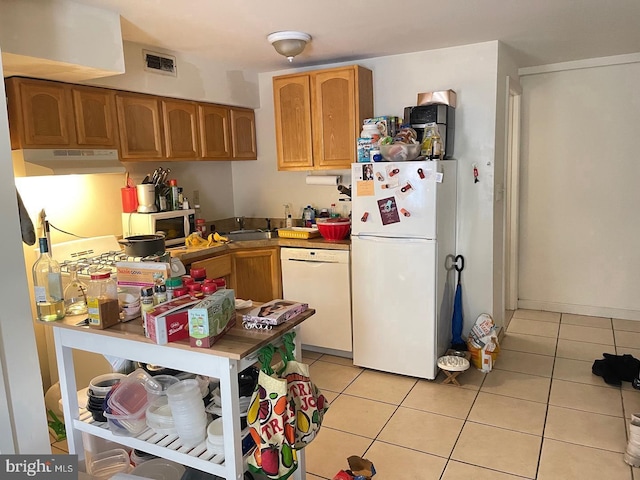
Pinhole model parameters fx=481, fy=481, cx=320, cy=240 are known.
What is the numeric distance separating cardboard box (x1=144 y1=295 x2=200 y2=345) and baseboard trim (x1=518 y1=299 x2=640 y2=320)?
4.02m

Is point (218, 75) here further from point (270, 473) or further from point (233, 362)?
point (270, 473)

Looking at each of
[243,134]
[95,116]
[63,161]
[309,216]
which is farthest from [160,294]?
[243,134]

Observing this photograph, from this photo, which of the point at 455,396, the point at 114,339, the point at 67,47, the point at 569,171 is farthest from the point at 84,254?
the point at 569,171

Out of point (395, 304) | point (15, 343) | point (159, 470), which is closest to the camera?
point (15, 343)

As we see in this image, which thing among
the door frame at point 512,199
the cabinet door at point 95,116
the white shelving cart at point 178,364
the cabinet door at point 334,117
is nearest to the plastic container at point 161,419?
→ the white shelving cart at point 178,364

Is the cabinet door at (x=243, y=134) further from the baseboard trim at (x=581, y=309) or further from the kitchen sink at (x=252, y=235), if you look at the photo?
the baseboard trim at (x=581, y=309)

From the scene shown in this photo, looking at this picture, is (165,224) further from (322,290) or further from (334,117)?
(334,117)

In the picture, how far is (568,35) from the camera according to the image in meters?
3.35

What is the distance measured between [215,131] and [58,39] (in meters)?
1.71

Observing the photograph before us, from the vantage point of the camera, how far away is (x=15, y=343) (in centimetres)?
137

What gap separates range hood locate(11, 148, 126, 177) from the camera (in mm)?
2729

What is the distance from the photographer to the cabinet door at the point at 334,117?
3736mm

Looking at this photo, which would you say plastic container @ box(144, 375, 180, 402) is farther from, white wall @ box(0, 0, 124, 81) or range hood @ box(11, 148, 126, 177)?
white wall @ box(0, 0, 124, 81)

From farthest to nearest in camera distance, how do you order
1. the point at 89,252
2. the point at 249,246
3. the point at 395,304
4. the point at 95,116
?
the point at 249,246 → the point at 395,304 → the point at 89,252 → the point at 95,116
